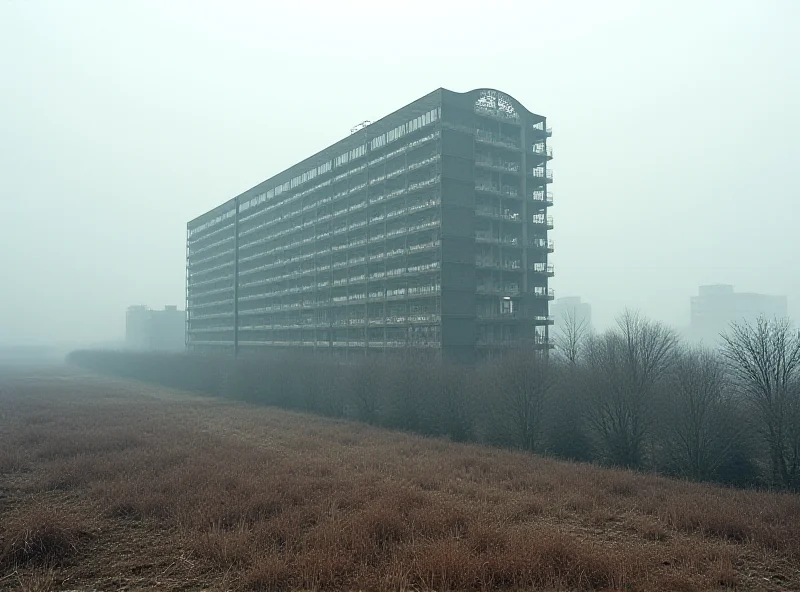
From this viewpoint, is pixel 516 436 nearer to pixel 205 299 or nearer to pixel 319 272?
pixel 319 272

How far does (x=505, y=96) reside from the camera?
5966 cm

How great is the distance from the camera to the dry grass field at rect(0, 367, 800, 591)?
33.6 ft

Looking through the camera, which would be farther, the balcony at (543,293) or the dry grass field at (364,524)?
the balcony at (543,293)

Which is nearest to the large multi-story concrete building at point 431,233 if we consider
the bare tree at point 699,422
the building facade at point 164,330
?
the bare tree at point 699,422

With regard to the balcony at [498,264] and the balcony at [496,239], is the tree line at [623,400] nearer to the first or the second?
the balcony at [498,264]

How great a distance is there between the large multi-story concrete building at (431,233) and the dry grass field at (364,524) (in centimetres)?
3083

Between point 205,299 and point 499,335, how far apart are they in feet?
258

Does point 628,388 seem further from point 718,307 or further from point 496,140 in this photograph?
point 718,307

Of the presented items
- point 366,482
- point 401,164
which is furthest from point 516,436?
point 401,164

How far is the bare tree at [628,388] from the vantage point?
28.5 metres

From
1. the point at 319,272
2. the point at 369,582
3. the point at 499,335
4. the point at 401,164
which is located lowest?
the point at 369,582

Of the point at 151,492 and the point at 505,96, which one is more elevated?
the point at 505,96

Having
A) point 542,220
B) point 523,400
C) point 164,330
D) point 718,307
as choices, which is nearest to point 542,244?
point 542,220

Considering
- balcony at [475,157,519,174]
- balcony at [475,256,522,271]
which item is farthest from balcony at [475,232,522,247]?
balcony at [475,157,519,174]
